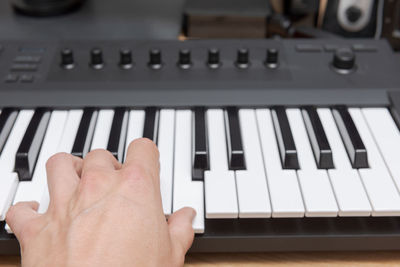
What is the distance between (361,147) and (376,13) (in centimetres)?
44

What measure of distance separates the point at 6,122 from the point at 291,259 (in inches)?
18.3

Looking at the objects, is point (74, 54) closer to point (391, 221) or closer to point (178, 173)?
point (178, 173)

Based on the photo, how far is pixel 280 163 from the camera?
68 cm

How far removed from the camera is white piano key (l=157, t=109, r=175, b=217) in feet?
2.04

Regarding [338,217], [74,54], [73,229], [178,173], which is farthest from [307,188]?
[74,54]

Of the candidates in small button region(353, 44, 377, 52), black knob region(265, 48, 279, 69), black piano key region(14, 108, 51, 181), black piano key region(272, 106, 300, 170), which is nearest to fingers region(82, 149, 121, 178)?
black piano key region(14, 108, 51, 181)

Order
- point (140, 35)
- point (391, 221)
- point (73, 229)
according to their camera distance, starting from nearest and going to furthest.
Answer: point (73, 229), point (391, 221), point (140, 35)

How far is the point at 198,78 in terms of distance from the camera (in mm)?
823

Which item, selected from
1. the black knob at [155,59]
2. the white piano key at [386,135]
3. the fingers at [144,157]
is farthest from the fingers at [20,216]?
the white piano key at [386,135]

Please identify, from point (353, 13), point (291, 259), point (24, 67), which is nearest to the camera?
point (291, 259)

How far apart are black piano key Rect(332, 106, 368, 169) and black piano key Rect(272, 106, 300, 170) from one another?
78 mm

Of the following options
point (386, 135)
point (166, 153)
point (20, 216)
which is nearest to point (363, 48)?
point (386, 135)

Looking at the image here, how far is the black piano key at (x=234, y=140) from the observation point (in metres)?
0.67

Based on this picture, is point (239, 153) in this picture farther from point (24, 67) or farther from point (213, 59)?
point (24, 67)
